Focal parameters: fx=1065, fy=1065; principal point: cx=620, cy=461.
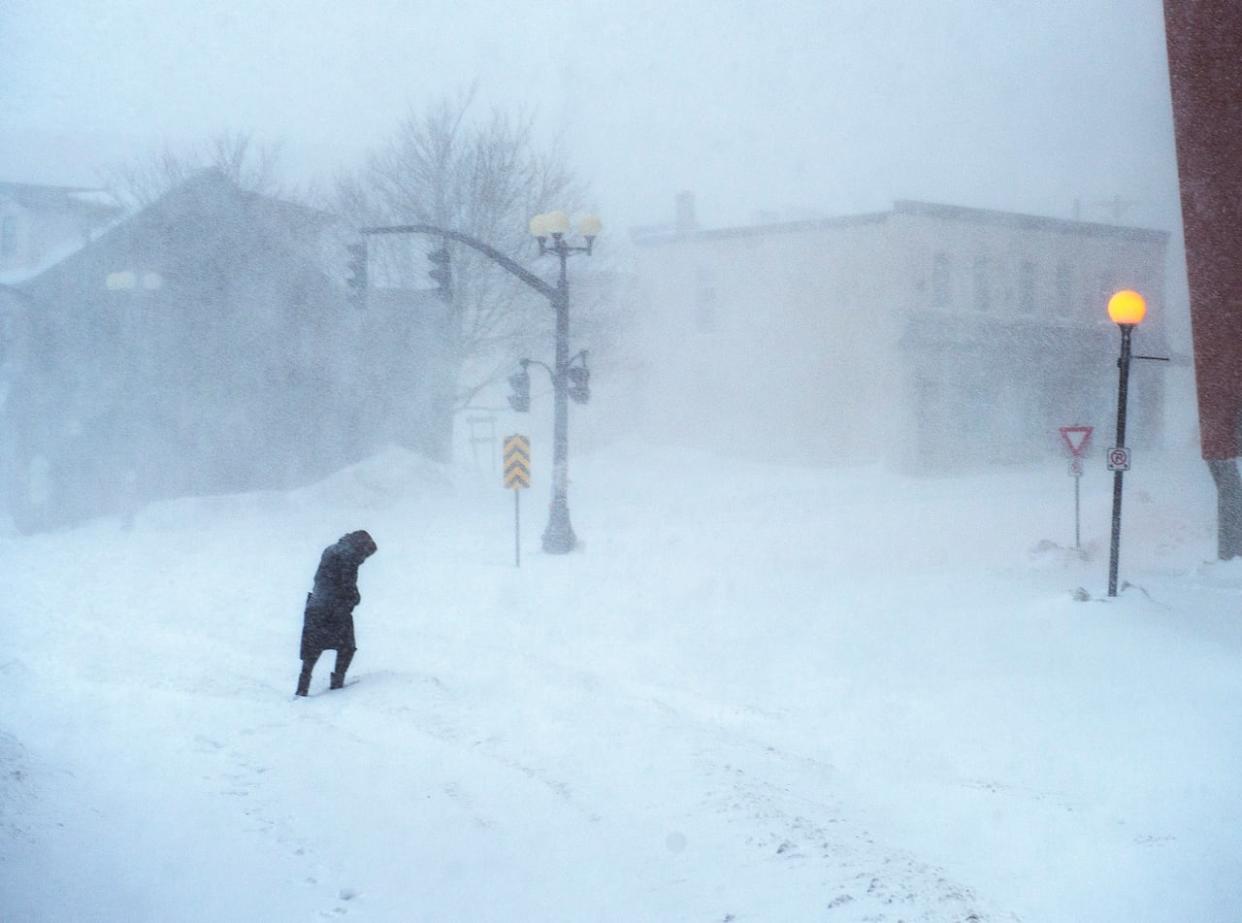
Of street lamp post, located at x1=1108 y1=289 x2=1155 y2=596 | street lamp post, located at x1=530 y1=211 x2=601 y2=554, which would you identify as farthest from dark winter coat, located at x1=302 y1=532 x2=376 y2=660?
street lamp post, located at x1=530 y1=211 x2=601 y2=554

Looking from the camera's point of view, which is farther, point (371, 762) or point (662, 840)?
point (371, 762)

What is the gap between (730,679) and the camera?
11078 millimetres

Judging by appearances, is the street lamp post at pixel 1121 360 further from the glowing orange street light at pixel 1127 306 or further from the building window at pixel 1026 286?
the building window at pixel 1026 286

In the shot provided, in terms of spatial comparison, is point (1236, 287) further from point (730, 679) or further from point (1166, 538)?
point (1166, 538)

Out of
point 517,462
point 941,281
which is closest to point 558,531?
point 517,462

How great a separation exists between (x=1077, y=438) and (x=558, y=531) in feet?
29.6

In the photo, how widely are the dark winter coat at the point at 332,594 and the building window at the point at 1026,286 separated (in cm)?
2961

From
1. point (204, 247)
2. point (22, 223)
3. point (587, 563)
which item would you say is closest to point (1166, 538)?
point (587, 563)

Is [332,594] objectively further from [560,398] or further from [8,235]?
[8,235]

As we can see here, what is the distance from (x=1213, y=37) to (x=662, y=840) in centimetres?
1035

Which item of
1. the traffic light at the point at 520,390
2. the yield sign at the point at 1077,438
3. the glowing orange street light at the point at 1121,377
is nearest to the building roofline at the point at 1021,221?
the yield sign at the point at 1077,438

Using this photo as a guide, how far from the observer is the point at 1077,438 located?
58.1 ft

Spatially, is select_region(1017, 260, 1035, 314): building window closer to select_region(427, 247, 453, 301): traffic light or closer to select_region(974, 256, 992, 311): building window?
select_region(974, 256, 992, 311): building window

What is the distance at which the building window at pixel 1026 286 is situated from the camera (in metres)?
34.5
